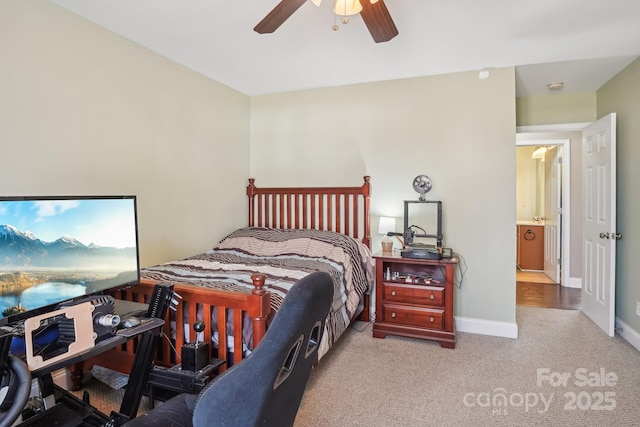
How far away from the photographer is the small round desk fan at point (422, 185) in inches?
132

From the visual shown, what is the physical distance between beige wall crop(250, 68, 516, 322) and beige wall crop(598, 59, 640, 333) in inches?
37.5

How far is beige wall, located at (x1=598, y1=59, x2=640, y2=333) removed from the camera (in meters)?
3.02

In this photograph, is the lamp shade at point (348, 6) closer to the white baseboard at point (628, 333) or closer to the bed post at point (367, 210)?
the bed post at point (367, 210)

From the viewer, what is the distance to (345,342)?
308 cm

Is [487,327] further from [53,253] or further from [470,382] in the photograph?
[53,253]

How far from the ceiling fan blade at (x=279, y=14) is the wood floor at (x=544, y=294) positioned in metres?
4.10

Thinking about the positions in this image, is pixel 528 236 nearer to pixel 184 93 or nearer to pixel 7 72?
pixel 184 93

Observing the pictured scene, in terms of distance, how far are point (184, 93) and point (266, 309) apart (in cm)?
229

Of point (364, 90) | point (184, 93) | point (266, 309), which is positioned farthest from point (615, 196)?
point (184, 93)

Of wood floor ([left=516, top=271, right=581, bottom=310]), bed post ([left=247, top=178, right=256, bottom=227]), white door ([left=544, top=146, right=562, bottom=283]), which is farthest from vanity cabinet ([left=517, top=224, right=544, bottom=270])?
bed post ([left=247, top=178, right=256, bottom=227])

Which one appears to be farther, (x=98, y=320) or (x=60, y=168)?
(x=60, y=168)

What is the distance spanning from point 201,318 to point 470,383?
5.92ft

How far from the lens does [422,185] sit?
11.0 ft

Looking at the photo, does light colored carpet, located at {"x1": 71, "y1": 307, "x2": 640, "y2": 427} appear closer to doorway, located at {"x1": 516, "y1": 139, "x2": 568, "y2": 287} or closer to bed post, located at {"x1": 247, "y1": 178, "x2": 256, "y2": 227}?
bed post, located at {"x1": 247, "y1": 178, "x2": 256, "y2": 227}
